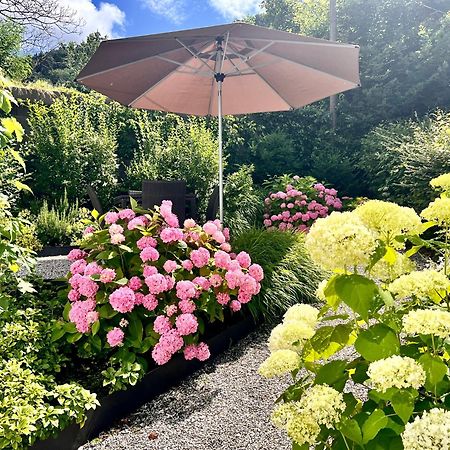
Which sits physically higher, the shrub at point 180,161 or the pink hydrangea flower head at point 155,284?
the shrub at point 180,161

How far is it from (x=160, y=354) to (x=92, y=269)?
2.08ft

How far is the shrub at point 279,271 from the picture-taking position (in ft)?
11.6

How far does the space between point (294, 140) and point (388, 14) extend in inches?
211

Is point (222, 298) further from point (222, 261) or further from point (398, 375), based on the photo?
point (398, 375)

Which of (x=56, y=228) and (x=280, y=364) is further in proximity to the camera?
(x=56, y=228)

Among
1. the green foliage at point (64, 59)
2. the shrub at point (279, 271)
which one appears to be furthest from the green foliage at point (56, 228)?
the green foliage at point (64, 59)

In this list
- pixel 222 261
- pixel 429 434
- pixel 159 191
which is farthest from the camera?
pixel 159 191

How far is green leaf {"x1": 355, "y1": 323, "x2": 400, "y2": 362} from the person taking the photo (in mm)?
1003

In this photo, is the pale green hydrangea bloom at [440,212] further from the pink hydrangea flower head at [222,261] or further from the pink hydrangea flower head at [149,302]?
the pink hydrangea flower head at [222,261]

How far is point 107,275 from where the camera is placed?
2562mm

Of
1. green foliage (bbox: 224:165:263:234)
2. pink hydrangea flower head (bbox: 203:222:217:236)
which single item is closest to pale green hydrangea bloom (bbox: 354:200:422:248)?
pink hydrangea flower head (bbox: 203:222:217:236)

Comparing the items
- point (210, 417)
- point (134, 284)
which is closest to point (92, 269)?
point (134, 284)

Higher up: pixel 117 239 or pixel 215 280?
pixel 117 239

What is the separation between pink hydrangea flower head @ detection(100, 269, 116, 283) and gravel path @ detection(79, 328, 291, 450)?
70 cm
